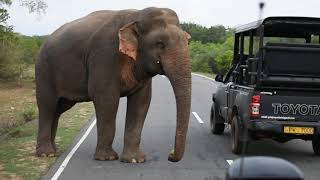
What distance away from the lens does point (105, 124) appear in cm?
1069

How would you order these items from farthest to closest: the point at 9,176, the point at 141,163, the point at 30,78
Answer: the point at 30,78 < the point at 141,163 < the point at 9,176

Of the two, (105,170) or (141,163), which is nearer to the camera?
(105,170)

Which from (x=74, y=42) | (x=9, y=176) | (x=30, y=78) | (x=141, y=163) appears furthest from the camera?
(x=30, y=78)

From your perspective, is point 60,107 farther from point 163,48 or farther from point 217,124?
point 217,124

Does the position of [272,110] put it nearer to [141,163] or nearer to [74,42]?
[141,163]

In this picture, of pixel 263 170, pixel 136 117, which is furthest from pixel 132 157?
pixel 263 170

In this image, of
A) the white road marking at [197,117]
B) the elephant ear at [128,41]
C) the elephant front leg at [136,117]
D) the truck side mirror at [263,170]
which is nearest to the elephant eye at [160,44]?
the elephant ear at [128,41]

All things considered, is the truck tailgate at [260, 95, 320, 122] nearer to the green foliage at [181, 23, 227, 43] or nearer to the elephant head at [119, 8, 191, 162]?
the elephant head at [119, 8, 191, 162]

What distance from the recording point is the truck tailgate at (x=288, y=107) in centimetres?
Result: 1073

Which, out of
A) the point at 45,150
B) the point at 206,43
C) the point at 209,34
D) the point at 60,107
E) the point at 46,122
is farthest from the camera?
the point at 209,34

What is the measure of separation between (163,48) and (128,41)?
0.64 m

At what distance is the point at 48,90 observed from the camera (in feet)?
38.8

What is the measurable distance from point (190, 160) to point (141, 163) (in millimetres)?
987

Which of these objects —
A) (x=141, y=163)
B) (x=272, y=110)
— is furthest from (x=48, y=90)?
(x=272, y=110)
